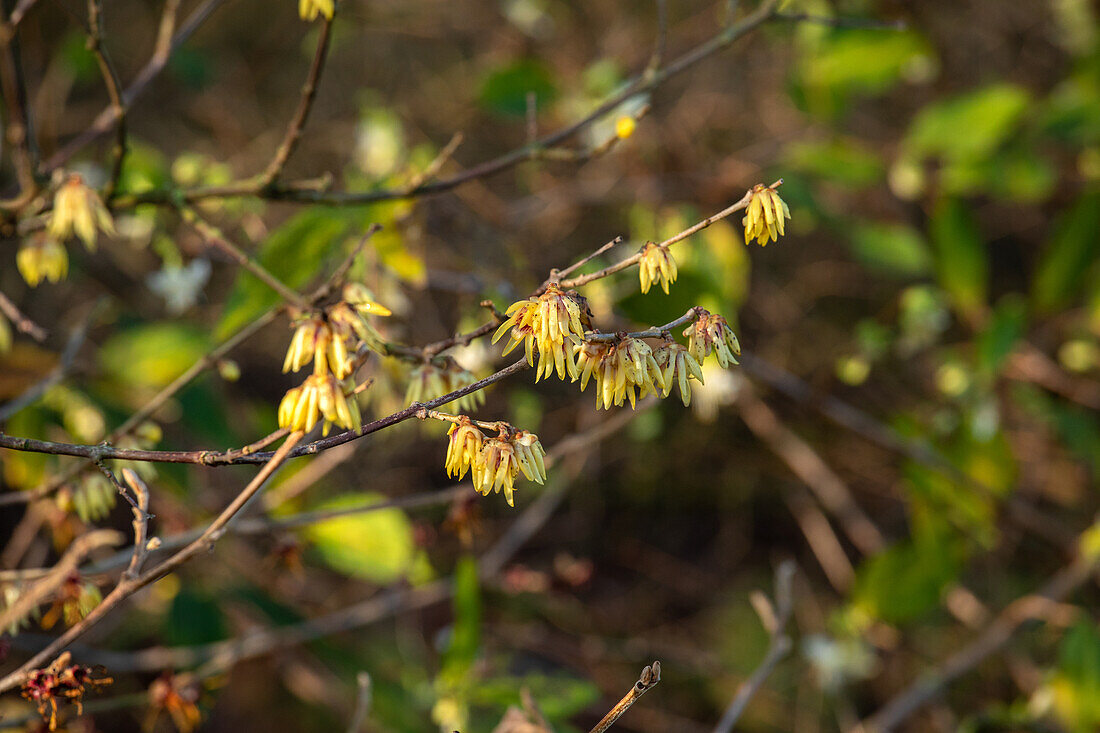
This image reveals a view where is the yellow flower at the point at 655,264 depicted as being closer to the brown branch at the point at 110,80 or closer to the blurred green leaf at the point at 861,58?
the brown branch at the point at 110,80

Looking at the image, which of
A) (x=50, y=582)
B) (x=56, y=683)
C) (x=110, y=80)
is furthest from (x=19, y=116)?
(x=56, y=683)

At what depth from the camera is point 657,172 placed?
2848mm

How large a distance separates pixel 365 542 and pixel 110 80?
3.40ft

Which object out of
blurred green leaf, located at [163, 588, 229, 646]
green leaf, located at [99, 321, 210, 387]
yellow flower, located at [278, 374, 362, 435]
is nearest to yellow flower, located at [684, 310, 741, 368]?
yellow flower, located at [278, 374, 362, 435]

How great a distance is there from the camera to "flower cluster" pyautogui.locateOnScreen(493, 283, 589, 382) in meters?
0.77

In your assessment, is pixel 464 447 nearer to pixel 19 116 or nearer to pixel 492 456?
pixel 492 456

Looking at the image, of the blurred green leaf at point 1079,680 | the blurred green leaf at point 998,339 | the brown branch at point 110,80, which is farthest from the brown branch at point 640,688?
the blurred green leaf at point 1079,680

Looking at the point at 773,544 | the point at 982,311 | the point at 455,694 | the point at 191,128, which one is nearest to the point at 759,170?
the point at 982,311

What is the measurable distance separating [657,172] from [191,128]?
233 cm

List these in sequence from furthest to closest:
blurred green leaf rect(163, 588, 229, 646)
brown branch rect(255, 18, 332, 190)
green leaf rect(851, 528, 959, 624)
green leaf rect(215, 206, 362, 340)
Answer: green leaf rect(851, 528, 959, 624), blurred green leaf rect(163, 588, 229, 646), green leaf rect(215, 206, 362, 340), brown branch rect(255, 18, 332, 190)

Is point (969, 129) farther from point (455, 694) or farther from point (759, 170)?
point (455, 694)

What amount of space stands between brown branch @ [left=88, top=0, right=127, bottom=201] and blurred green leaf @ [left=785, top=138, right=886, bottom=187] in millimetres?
1704

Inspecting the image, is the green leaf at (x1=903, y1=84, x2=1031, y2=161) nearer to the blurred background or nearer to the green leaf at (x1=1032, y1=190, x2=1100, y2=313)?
the blurred background

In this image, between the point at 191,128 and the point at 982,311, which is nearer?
the point at 982,311
